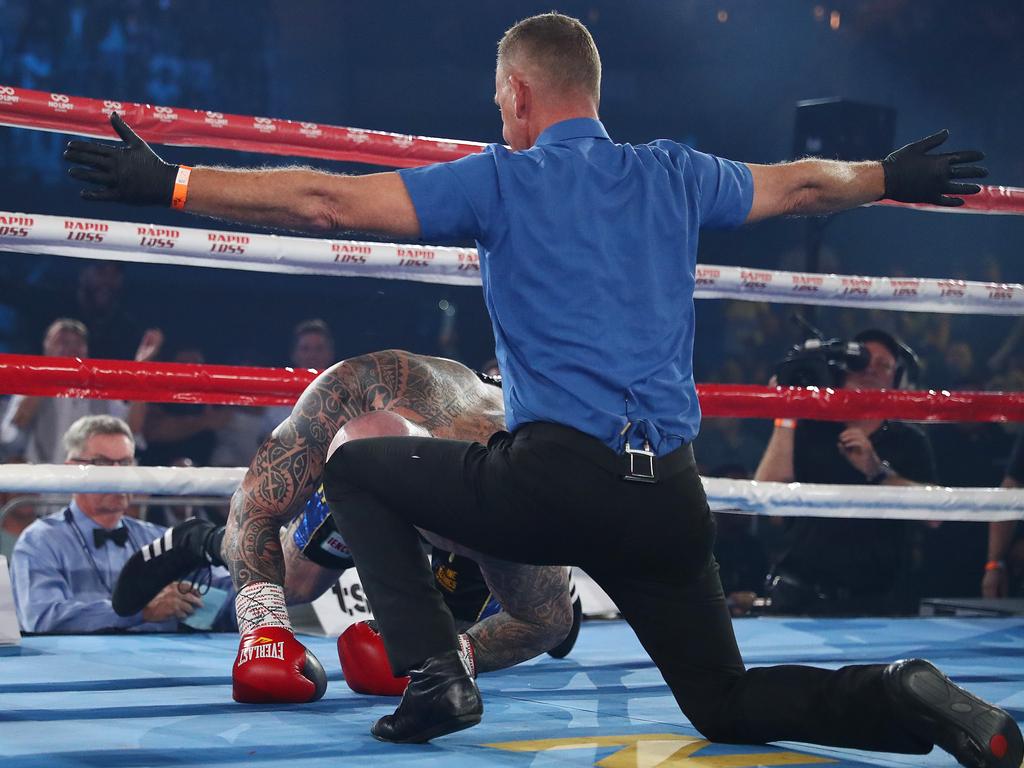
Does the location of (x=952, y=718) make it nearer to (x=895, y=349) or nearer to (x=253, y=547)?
(x=253, y=547)

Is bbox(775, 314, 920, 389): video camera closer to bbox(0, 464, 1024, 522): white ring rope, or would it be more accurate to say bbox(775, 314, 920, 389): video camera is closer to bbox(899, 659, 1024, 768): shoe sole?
bbox(0, 464, 1024, 522): white ring rope

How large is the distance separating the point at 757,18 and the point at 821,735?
7.59 m

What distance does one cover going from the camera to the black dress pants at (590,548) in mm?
1526

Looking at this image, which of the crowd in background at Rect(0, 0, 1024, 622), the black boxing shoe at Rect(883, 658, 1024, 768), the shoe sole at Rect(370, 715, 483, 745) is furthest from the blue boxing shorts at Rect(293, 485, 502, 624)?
the crowd in background at Rect(0, 0, 1024, 622)

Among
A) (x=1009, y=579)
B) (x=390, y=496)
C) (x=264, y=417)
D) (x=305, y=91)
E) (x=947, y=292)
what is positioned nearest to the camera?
(x=390, y=496)

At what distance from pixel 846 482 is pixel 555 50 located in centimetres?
241

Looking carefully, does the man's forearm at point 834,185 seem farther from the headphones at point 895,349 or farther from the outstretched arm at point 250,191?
the headphones at point 895,349

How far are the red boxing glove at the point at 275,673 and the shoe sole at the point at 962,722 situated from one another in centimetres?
87

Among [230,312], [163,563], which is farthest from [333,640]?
[230,312]

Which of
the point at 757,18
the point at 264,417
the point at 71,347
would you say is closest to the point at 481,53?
the point at 757,18

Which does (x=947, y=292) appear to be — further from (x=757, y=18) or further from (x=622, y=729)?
(x=757, y=18)

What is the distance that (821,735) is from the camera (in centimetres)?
151

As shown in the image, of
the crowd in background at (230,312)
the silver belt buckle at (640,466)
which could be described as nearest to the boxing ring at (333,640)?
the silver belt buckle at (640,466)

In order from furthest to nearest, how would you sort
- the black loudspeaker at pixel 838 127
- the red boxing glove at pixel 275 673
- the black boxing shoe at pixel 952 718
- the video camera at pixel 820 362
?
the black loudspeaker at pixel 838 127
the video camera at pixel 820 362
the red boxing glove at pixel 275 673
the black boxing shoe at pixel 952 718
